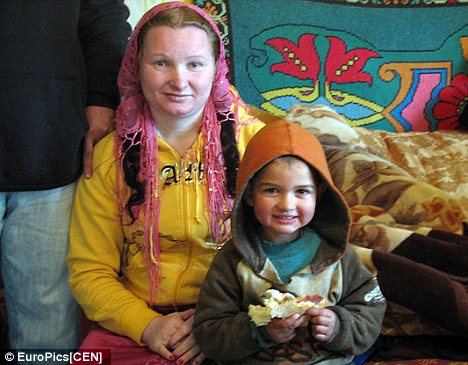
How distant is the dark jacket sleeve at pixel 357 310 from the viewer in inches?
39.8

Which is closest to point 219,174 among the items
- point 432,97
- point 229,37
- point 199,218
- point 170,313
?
point 199,218

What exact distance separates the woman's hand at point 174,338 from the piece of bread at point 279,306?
0.70ft

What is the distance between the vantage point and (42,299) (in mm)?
1344

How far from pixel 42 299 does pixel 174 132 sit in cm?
52

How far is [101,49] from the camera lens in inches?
54.3

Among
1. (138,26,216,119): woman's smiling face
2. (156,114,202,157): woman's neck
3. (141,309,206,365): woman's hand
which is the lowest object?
(141,309,206,365): woman's hand

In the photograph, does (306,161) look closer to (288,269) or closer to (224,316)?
(288,269)

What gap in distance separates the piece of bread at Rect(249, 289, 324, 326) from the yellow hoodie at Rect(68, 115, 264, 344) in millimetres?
290

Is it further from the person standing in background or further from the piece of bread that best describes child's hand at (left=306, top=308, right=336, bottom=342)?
the person standing in background

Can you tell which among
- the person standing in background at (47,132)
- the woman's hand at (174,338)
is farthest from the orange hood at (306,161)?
the person standing in background at (47,132)

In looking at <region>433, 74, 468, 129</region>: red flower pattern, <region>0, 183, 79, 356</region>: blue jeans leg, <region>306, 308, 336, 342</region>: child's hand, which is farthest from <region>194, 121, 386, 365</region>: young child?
<region>433, 74, 468, 129</region>: red flower pattern

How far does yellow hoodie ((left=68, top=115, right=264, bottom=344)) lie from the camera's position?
1.23 m

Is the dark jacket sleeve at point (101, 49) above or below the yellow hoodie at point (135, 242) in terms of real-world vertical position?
above

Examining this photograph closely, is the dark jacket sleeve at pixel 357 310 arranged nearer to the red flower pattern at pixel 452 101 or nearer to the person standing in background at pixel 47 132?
the person standing in background at pixel 47 132
